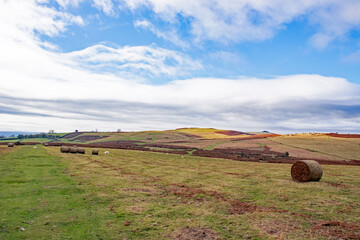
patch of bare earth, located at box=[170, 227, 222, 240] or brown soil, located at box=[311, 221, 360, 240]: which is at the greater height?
brown soil, located at box=[311, 221, 360, 240]

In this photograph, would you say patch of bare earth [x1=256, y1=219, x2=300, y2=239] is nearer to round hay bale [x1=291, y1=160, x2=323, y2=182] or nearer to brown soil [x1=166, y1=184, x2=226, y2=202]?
brown soil [x1=166, y1=184, x2=226, y2=202]

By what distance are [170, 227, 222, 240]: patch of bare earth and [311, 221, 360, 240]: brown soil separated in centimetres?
440

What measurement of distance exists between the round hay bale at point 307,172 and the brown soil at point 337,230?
11.7 metres

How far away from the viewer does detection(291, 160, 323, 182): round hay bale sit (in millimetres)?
22172

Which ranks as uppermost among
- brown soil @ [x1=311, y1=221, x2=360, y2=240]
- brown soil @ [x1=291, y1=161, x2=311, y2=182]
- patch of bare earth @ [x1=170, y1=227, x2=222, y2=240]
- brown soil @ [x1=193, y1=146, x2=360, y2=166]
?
brown soil @ [x1=291, y1=161, x2=311, y2=182]

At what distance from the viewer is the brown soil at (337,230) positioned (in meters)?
9.83

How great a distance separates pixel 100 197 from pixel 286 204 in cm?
1161

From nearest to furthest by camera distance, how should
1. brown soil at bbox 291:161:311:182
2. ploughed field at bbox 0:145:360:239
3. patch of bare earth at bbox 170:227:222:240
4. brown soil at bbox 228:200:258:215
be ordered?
patch of bare earth at bbox 170:227:222:240, ploughed field at bbox 0:145:360:239, brown soil at bbox 228:200:258:215, brown soil at bbox 291:161:311:182

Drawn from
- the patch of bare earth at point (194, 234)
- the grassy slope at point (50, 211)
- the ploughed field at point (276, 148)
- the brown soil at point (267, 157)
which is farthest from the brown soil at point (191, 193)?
the ploughed field at point (276, 148)

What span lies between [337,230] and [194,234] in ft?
Answer: 20.3

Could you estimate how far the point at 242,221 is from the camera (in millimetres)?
11703

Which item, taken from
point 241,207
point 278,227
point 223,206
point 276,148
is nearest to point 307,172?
point 241,207

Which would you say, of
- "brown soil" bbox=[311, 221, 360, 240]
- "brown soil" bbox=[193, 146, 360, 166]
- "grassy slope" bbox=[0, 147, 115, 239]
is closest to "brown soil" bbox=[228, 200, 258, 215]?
"brown soil" bbox=[311, 221, 360, 240]

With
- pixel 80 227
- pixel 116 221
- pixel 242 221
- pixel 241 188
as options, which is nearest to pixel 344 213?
pixel 242 221
